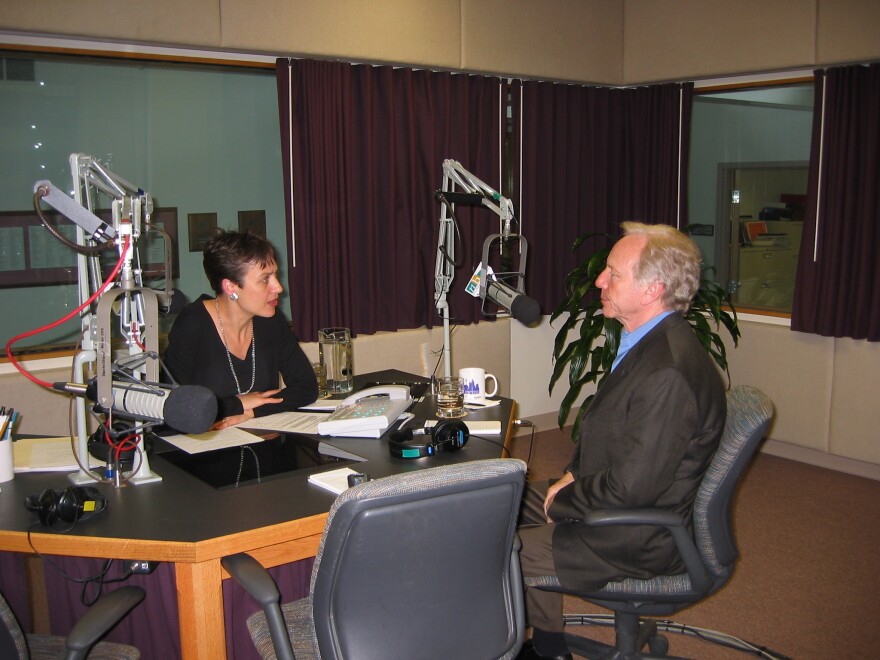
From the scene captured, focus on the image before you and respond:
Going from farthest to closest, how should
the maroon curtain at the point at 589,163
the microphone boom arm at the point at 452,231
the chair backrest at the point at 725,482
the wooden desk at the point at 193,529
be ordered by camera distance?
→ 1. the maroon curtain at the point at 589,163
2. the microphone boom arm at the point at 452,231
3. the chair backrest at the point at 725,482
4. the wooden desk at the point at 193,529

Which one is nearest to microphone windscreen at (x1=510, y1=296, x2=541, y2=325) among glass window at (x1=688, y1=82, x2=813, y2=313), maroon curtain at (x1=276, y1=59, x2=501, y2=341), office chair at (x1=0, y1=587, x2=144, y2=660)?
office chair at (x1=0, y1=587, x2=144, y2=660)

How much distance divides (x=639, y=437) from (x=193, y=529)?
1.07 m

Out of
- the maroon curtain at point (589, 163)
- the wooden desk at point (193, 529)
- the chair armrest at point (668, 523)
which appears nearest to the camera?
the wooden desk at point (193, 529)

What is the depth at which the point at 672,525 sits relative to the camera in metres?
2.02

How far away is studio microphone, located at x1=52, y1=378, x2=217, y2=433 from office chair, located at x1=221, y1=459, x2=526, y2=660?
330mm

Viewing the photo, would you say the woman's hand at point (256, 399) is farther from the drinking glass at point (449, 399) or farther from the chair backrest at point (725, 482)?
the chair backrest at point (725, 482)

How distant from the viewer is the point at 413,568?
1573 mm

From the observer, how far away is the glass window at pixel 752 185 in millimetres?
4555

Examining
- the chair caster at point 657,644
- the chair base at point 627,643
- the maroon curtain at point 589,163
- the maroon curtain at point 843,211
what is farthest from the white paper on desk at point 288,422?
the maroon curtain at point 843,211

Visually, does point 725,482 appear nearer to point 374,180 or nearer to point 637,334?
point 637,334

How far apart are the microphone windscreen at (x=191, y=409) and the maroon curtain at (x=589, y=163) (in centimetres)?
333

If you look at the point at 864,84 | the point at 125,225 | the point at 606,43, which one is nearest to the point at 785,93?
the point at 864,84

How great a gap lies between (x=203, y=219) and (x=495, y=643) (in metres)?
2.75

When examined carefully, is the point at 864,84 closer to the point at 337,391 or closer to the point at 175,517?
the point at 337,391
